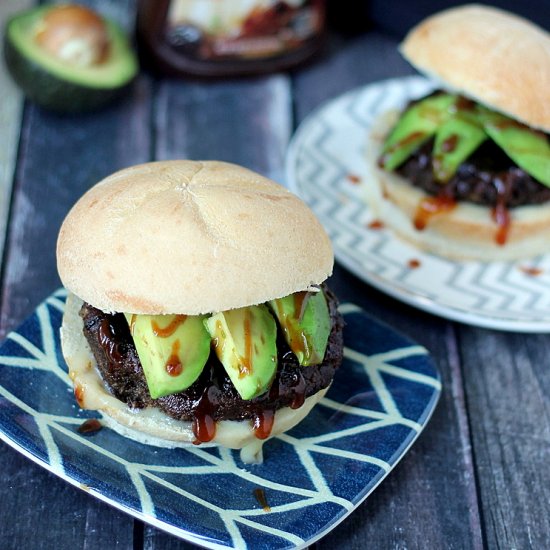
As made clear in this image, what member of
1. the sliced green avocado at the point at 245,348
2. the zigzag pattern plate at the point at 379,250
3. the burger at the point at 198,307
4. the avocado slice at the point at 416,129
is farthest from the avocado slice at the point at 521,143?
the sliced green avocado at the point at 245,348

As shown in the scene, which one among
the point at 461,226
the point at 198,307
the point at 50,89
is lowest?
the point at 461,226

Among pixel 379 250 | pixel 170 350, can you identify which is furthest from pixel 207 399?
pixel 379 250

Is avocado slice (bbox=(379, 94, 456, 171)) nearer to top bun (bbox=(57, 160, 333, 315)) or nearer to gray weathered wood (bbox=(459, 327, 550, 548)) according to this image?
gray weathered wood (bbox=(459, 327, 550, 548))

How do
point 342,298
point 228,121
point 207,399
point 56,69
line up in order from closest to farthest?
1. point 207,399
2. point 342,298
3. point 56,69
4. point 228,121

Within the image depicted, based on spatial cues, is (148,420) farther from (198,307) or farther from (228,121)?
(228,121)

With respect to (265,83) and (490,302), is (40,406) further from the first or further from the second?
(265,83)

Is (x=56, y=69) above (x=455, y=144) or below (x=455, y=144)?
above

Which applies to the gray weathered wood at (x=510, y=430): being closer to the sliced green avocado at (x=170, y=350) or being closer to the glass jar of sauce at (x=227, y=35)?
the sliced green avocado at (x=170, y=350)

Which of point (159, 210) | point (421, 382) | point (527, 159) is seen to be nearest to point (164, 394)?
point (159, 210)
